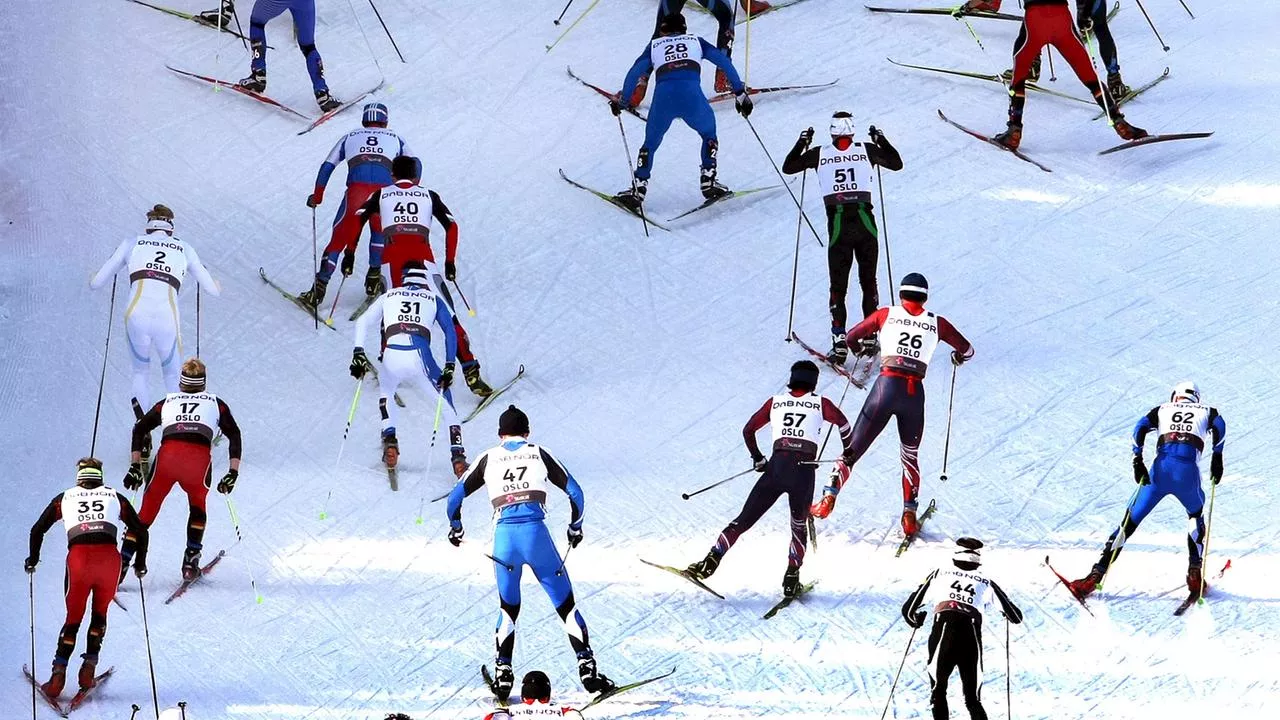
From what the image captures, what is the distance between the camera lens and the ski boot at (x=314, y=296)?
13.4m

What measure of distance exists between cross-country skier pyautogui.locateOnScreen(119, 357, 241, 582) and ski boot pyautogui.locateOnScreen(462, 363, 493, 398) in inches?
75.2

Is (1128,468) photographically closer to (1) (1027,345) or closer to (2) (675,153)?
(1) (1027,345)

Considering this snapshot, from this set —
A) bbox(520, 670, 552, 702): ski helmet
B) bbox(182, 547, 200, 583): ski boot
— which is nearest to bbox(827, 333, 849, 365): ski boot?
bbox(182, 547, 200, 583): ski boot

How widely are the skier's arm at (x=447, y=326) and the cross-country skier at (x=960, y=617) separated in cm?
336

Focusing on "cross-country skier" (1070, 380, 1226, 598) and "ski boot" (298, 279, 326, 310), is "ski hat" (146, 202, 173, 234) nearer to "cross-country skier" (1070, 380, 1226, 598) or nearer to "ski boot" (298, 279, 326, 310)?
"ski boot" (298, 279, 326, 310)

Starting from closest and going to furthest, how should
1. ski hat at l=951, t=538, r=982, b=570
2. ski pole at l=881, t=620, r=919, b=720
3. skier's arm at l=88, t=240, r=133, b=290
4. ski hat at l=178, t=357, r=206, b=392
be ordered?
ski hat at l=951, t=538, r=982, b=570 → ski pole at l=881, t=620, r=919, b=720 → ski hat at l=178, t=357, r=206, b=392 → skier's arm at l=88, t=240, r=133, b=290

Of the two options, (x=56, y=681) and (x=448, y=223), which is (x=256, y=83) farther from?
(x=56, y=681)

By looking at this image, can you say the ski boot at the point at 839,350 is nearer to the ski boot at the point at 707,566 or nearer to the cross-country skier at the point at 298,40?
the ski boot at the point at 707,566

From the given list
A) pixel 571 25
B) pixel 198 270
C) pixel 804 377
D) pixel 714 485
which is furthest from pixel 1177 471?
pixel 571 25

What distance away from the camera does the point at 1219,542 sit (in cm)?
1073

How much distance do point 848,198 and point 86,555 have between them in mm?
4709

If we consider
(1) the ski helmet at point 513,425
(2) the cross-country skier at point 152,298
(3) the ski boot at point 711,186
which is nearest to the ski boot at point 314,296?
(2) the cross-country skier at point 152,298

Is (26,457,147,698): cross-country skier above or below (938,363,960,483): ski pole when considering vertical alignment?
below

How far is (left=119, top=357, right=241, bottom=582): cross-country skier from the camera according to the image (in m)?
10.5
